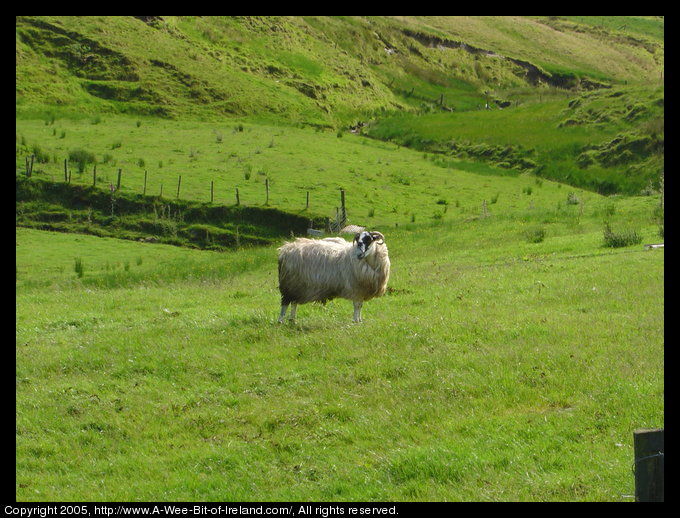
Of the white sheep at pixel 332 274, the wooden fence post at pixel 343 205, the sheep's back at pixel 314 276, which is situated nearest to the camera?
the white sheep at pixel 332 274

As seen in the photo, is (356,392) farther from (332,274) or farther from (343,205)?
(343,205)

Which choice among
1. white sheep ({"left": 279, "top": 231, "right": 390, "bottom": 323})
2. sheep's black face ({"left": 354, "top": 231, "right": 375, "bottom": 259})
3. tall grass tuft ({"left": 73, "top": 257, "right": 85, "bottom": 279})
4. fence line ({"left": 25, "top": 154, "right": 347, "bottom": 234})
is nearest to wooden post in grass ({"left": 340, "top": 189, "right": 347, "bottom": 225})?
fence line ({"left": 25, "top": 154, "right": 347, "bottom": 234})

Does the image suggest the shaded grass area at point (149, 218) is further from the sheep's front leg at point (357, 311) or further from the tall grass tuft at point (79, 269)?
the sheep's front leg at point (357, 311)

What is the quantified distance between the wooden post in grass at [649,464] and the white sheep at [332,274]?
11.2m

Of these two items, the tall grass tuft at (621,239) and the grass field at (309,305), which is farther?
the tall grass tuft at (621,239)

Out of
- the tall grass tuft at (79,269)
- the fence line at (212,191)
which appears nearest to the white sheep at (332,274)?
the tall grass tuft at (79,269)

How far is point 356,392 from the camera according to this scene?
547 inches

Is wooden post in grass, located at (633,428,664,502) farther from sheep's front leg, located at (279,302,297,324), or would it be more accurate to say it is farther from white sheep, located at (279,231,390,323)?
sheep's front leg, located at (279,302,297,324)

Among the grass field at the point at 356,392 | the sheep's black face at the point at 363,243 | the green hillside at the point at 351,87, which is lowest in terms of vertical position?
the grass field at the point at 356,392

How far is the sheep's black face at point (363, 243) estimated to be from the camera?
18203mm

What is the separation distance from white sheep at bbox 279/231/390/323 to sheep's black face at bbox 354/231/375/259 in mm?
172

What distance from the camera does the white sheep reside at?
18844 millimetres

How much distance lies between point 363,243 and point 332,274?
124 centimetres
